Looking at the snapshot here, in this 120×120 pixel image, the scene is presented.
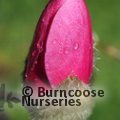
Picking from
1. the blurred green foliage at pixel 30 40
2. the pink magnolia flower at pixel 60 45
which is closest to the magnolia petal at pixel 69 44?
the pink magnolia flower at pixel 60 45

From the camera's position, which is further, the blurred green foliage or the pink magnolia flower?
the blurred green foliage

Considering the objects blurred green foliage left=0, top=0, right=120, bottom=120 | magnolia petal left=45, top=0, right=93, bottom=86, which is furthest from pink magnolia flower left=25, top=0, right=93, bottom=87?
blurred green foliage left=0, top=0, right=120, bottom=120

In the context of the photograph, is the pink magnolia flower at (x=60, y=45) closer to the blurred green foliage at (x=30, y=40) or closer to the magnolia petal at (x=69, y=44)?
the magnolia petal at (x=69, y=44)

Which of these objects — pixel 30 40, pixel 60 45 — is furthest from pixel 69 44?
pixel 30 40

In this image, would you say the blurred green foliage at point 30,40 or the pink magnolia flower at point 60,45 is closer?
the pink magnolia flower at point 60,45

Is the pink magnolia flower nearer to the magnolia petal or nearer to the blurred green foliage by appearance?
the magnolia petal

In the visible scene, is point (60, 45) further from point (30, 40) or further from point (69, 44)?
point (30, 40)
